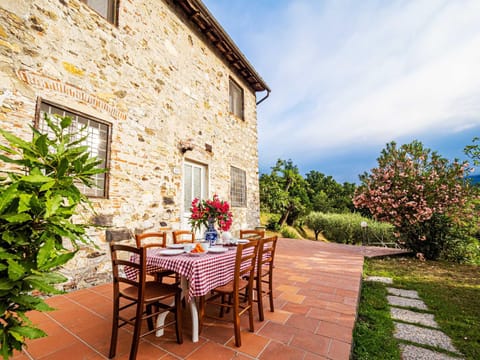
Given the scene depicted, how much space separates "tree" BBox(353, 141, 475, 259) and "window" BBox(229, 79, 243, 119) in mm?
4148

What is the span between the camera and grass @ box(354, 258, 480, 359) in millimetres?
1958

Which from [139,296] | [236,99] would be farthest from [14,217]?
[236,99]

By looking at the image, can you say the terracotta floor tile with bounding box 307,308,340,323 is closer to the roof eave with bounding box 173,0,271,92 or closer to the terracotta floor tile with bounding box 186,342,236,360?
the terracotta floor tile with bounding box 186,342,236,360

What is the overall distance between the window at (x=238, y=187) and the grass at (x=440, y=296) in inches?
133

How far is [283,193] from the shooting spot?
41.4 feet

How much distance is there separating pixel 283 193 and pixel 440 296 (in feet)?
31.7

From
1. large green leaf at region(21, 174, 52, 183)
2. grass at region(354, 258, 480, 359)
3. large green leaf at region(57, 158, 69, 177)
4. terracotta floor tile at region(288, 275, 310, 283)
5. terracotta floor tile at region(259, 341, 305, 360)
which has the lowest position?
grass at region(354, 258, 480, 359)

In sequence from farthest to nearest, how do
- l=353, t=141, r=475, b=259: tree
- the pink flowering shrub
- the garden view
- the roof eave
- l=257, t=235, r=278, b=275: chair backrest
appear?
l=353, t=141, r=475, b=259: tree, the roof eave, the pink flowering shrub, the garden view, l=257, t=235, r=278, b=275: chair backrest

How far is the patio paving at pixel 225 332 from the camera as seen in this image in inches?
65.1

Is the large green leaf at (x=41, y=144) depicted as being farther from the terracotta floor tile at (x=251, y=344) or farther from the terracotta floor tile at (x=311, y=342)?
the terracotta floor tile at (x=311, y=342)

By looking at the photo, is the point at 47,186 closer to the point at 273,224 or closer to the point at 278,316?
the point at 278,316

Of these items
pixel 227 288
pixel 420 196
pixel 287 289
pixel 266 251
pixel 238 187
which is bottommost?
pixel 287 289

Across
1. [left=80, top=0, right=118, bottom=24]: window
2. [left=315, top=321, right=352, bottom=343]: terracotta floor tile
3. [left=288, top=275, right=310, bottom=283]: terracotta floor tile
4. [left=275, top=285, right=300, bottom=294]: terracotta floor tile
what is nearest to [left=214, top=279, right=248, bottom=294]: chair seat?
[left=315, top=321, right=352, bottom=343]: terracotta floor tile

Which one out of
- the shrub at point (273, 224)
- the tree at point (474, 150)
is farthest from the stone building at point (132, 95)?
the shrub at point (273, 224)
